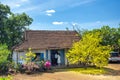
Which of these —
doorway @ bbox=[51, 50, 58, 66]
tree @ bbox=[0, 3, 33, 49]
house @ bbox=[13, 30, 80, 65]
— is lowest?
doorway @ bbox=[51, 50, 58, 66]

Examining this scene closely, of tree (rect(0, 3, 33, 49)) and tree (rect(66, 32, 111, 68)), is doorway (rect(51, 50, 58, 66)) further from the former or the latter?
tree (rect(0, 3, 33, 49))

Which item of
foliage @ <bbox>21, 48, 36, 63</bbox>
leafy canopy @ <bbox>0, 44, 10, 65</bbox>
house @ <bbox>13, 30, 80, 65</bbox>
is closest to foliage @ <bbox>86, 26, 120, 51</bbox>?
house @ <bbox>13, 30, 80, 65</bbox>

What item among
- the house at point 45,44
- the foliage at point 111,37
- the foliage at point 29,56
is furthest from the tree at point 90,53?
the foliage at point 111,37

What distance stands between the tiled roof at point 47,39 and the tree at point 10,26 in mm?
8284

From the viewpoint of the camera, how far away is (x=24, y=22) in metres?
40.2

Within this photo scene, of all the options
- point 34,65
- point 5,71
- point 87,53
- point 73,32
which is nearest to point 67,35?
point 73,32

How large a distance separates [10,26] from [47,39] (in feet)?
33.1

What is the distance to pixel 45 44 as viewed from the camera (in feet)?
97.6

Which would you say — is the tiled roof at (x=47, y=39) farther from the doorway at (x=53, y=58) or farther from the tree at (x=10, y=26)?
the tree at (x=10, y=26)

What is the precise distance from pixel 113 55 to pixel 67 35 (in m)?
7.83

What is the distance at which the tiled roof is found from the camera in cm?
2888

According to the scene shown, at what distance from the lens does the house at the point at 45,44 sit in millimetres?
28875

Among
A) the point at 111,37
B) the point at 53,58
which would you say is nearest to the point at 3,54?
the point at 53,58

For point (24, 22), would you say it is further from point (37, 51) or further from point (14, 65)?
point (14, 65)
